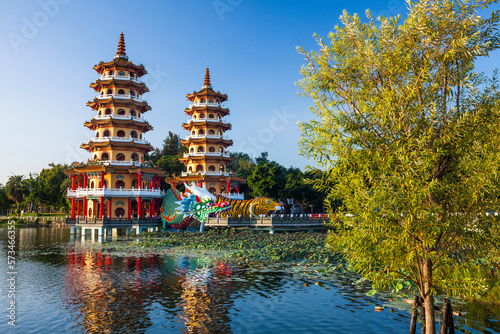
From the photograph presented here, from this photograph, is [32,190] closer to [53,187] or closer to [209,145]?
[53,187]

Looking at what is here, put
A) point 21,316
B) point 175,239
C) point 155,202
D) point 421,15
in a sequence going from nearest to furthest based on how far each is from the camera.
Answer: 1. point 421,15
2. point 21,316
3. point 175,239
4. point 155,202

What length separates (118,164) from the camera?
139ft

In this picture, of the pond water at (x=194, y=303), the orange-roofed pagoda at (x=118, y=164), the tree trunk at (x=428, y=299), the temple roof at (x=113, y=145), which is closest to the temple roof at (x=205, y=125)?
the orange-roofed pagoda at (x=118, y=164)

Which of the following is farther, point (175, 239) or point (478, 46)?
point (175, 239)

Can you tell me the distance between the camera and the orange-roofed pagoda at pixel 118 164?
135ft

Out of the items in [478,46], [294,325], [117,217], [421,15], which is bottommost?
[294,325]

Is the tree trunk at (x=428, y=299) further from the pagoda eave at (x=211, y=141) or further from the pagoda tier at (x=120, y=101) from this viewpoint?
the pagoda eave at (x=211, y=141)

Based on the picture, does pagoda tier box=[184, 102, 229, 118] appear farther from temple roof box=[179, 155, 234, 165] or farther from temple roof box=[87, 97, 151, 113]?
temple roof box=[87, 97, 151, 113]

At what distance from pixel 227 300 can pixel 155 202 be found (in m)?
34.1

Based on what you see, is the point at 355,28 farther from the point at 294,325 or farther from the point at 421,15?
the point at 294,325

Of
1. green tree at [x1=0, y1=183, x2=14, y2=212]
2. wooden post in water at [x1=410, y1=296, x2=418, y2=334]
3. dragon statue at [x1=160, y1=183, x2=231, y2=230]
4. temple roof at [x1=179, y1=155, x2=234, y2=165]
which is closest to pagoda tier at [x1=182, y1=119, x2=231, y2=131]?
temple roof at [x1=179, y1=155, x2=234, y2=165]

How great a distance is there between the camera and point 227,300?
13.6 meters

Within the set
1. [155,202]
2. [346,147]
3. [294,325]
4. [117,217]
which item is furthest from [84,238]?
[346,147]

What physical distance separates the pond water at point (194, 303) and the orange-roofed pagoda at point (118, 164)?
814 inches
